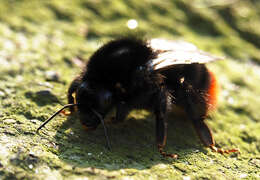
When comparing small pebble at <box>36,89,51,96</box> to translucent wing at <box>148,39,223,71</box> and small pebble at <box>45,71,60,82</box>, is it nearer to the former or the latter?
small pebble at <box>45,71,60,82</box>

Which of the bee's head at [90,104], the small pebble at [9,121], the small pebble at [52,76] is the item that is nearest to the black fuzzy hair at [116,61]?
the bee's head at [90,104]

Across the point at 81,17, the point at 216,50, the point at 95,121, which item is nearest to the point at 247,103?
the point at 216,50

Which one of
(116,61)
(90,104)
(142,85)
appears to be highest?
(116,61)

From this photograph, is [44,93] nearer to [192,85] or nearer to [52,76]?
[52,76]

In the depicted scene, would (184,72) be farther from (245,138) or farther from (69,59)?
(69,59)

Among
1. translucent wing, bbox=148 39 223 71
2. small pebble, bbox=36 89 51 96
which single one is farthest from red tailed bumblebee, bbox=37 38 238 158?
small pebble, bbox=36 89 51 96

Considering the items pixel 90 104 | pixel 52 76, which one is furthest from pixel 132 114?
pixel 52 76
